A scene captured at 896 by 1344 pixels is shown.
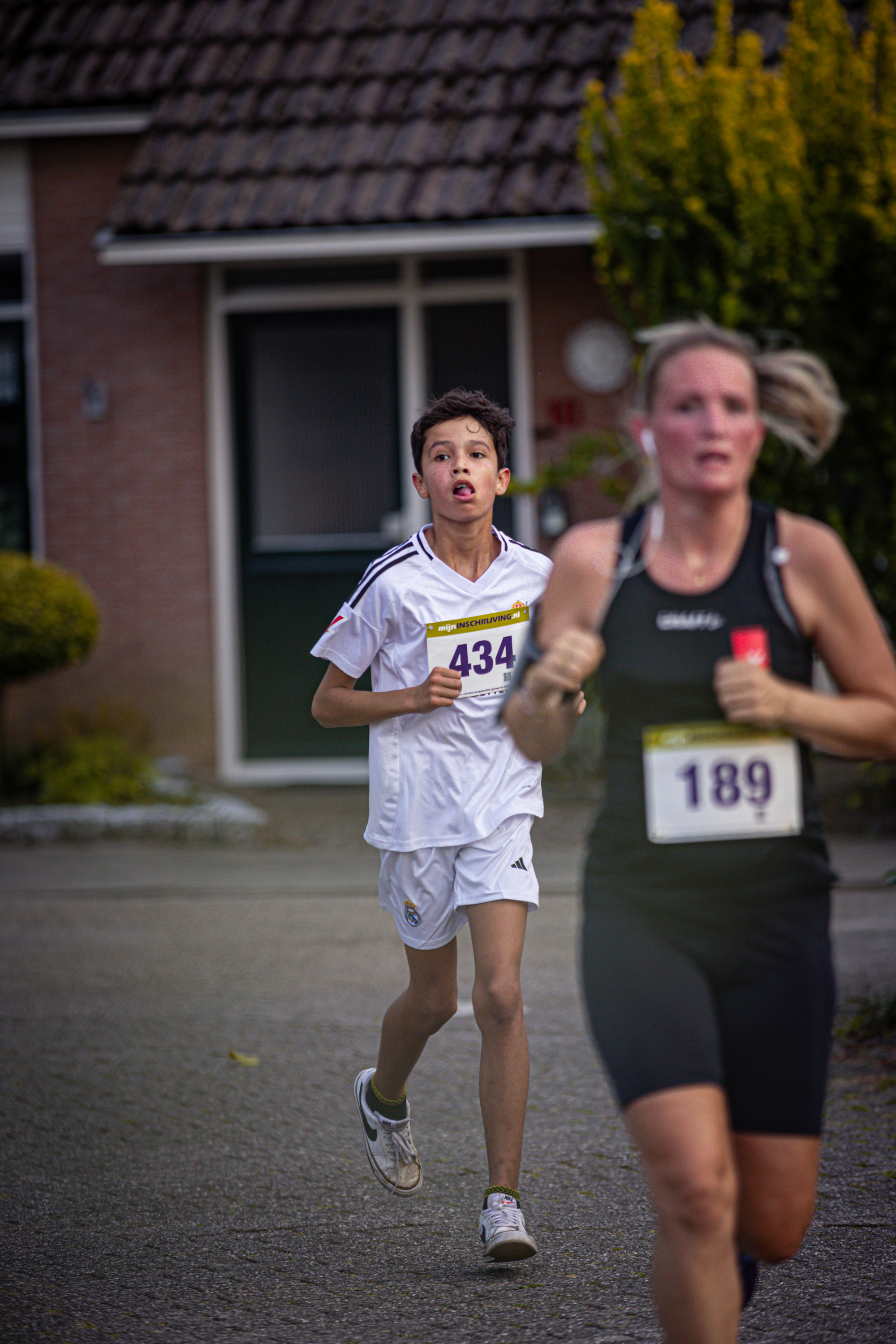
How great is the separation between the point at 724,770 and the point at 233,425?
33.9 ft

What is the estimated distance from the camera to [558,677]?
2902mm

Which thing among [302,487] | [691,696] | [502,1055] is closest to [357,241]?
[302,487]

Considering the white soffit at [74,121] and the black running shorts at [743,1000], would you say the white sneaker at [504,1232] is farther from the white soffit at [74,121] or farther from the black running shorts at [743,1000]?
the white soffit at [74,121]

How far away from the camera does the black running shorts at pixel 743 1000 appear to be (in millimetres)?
2943

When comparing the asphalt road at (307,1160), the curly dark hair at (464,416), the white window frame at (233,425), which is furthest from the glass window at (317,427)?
the curly dark hair at (464,416)

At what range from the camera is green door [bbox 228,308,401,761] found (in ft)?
41.8

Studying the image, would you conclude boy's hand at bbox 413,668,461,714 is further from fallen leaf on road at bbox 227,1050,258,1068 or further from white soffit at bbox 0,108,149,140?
white soffit at bbox 0,108,149,140

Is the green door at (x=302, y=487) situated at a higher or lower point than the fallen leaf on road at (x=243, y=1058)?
higher

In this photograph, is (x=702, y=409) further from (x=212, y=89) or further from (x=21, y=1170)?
(x=212, y=89)

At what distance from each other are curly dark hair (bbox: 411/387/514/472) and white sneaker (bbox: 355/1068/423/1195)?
171cm

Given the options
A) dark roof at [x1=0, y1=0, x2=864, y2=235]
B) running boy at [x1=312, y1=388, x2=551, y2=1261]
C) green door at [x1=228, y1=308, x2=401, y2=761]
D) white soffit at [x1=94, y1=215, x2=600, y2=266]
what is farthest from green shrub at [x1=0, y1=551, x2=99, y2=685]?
running boy at [x1=312, y1=388, x2=551, y2=1261]

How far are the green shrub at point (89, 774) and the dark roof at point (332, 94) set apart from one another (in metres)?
3.56

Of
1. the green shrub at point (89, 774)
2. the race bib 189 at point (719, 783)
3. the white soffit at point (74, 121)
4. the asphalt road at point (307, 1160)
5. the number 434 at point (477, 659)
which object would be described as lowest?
the asphalt road at point (307, 1160)

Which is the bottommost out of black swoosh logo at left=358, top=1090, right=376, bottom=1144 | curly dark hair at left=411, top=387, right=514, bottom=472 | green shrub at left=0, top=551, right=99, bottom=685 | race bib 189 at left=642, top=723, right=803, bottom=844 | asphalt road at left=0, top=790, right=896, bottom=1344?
asphalt road at left=0, top=790, right=896, bottom=1344
